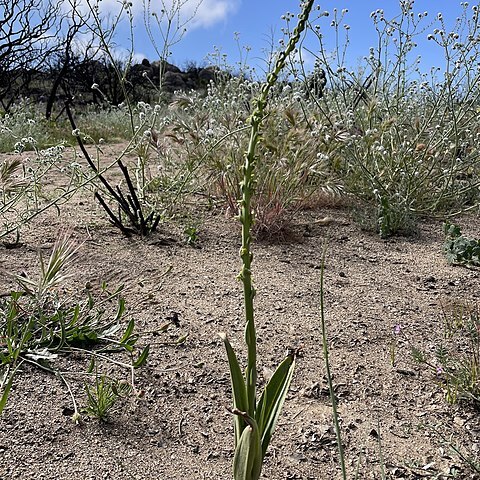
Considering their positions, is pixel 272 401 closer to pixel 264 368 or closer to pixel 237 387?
pixel 237 387

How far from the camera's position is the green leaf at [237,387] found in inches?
46.1

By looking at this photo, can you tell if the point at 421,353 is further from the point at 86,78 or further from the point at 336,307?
the point at 86,78

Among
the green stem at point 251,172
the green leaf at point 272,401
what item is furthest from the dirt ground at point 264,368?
the green stem at point 251,172

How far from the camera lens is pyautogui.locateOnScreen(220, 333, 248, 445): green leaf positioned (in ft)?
3.84

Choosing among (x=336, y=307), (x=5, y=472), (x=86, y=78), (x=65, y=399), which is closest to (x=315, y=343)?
(x=336, y=307)

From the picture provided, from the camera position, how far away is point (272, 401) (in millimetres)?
1271

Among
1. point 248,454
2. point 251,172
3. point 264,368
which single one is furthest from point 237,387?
point 264,368

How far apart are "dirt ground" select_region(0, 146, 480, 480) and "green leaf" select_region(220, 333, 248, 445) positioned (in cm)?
24

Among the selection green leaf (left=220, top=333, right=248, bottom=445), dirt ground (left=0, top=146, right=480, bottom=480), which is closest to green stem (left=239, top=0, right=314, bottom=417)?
green leaf (left=220, top=333, right=248, bottom=445)

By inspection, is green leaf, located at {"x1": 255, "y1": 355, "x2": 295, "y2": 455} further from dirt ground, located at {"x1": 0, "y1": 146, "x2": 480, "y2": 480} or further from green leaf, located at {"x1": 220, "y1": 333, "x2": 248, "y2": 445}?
dirt ground, located at {"x1": 0, "y1": 146, "x2": 480, "y2": 480}

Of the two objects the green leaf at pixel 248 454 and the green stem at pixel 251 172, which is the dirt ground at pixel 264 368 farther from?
→ the green stem at pixel 251 172

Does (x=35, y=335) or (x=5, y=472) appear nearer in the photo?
(x=5, y=472)

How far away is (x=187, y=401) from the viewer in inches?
77.2

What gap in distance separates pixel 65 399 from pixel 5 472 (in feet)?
1.12
